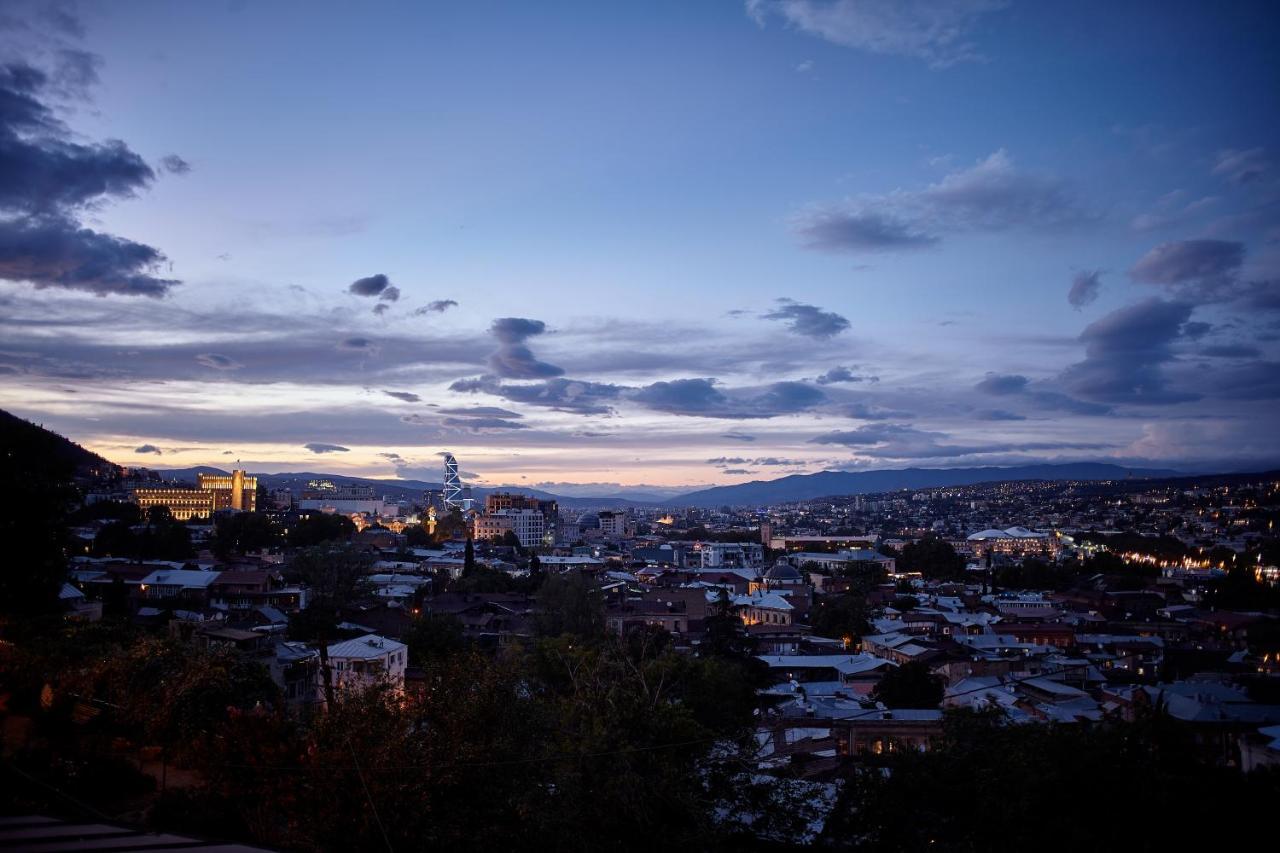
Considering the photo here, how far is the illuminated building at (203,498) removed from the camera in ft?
310

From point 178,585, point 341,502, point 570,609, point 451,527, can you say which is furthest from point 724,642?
point 341,502

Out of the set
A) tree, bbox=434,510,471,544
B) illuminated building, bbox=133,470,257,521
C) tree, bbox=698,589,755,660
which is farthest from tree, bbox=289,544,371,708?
illuminated building, bbox=133,470,257,521

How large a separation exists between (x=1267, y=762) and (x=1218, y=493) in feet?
446

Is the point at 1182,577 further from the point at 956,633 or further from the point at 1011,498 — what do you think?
the point at 1011,498

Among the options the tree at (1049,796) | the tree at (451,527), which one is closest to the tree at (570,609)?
the tree at (1049,796)

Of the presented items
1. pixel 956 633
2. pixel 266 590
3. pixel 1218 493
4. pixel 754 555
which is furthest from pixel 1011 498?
pixel 266 590

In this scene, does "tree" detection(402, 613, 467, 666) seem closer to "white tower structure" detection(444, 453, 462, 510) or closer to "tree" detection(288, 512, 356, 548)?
"tree" detection(288, 512, 356, 548)

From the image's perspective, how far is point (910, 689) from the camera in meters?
19.8

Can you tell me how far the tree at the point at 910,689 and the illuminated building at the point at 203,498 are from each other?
289ft

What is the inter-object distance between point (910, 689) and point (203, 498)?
97.1m

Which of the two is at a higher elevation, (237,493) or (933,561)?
(237,493)

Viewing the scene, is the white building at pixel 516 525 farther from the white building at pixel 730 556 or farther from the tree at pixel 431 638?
the tree at pixel 431 638

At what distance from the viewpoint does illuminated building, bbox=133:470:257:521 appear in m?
94.5

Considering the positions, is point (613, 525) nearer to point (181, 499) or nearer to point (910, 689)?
point (181, 499)
